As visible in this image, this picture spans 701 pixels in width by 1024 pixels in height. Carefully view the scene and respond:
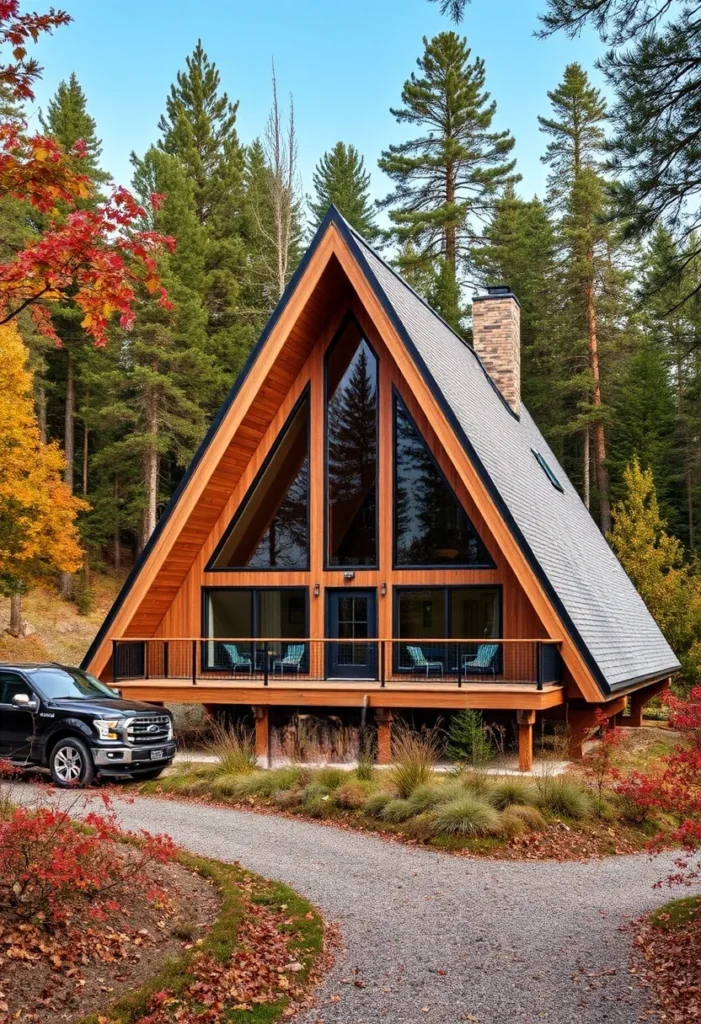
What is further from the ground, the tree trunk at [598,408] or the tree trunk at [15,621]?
the tree trunk at [598,408]

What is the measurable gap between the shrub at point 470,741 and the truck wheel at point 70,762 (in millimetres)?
5107

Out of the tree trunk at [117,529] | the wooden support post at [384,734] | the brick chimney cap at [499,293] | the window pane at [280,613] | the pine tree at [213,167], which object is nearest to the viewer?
the wooden support post at [384,734]

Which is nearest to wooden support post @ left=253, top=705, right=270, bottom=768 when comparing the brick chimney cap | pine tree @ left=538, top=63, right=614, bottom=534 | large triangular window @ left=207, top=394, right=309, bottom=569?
large triangular window @ left=207, top=394, right=309, bottom=569

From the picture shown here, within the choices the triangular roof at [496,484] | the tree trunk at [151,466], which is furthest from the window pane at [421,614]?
the tree trunk at [151,466]

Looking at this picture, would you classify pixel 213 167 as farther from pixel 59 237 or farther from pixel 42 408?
pixel 59 237

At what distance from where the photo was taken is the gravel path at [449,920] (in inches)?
232

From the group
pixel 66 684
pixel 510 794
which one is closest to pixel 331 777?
pixel 510 794

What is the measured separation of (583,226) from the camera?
124 ft

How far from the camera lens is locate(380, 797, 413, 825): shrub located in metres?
11.1

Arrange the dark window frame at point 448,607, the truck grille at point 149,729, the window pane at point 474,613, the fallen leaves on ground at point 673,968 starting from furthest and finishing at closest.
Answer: the window pane at point 474,613 < the dark window frame at point 448,607 < the truck grille at point 149,729 < the fallen leaves on ground at point 673,968

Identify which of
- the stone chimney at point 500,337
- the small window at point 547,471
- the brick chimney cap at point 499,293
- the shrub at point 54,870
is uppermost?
the brick chimney cap at point 499,293

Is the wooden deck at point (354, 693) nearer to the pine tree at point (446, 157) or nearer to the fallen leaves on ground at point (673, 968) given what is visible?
the fallen leaves on ground at point (673, 968)

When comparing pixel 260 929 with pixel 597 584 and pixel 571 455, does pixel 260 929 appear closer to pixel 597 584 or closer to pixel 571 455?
pixel 597 584

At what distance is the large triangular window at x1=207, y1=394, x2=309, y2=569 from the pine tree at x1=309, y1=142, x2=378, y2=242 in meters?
27.8
